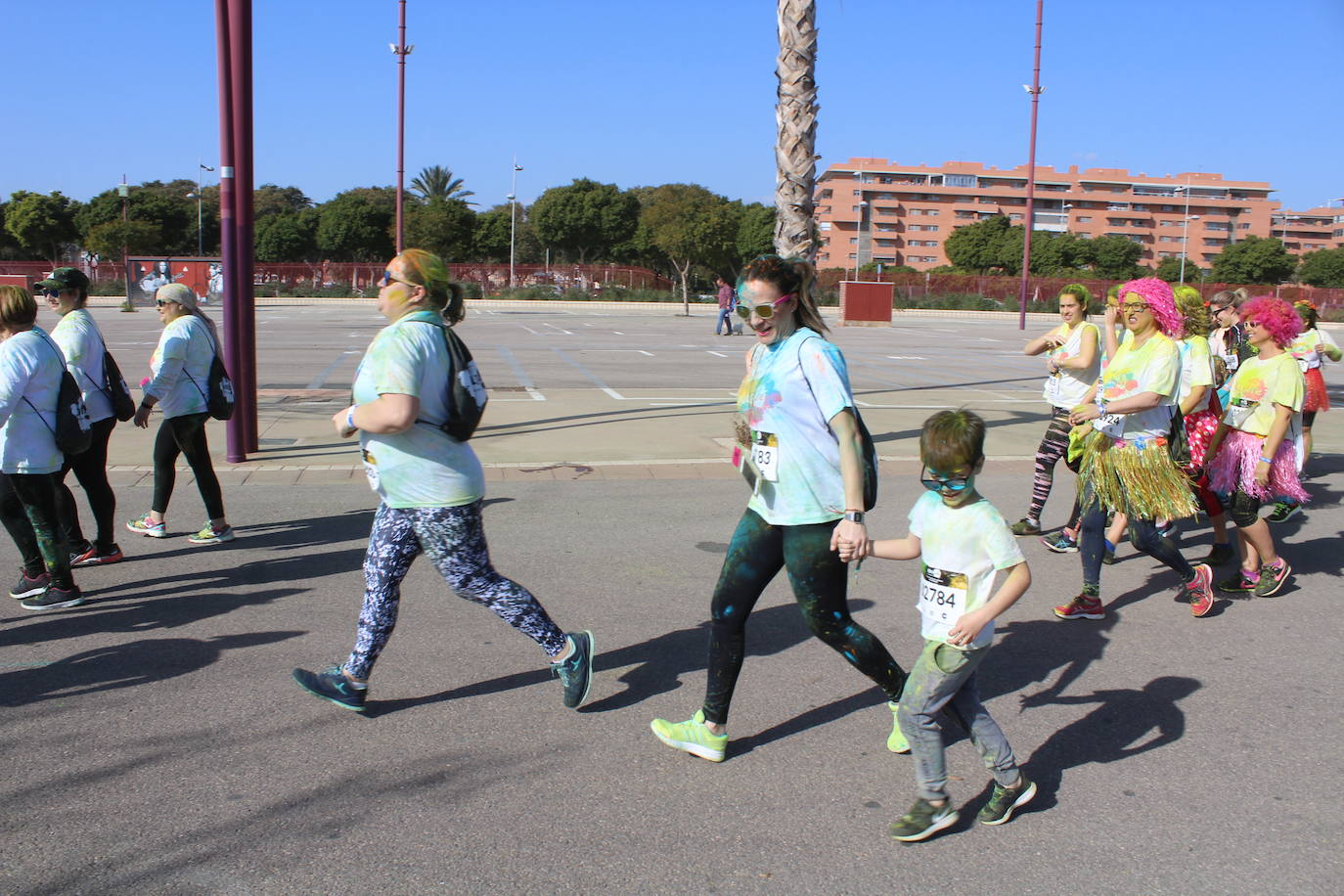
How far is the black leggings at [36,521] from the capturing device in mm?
4953

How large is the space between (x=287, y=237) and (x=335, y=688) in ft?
250

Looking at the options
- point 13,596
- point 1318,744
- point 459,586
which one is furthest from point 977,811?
point 13,596

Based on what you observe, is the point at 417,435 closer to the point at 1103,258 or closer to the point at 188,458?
the point at 188,458

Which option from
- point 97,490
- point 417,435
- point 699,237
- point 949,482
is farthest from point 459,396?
point 699,237

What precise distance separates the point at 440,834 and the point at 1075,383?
5.03 metres

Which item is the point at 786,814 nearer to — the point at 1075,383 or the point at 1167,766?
the point at 1167,766

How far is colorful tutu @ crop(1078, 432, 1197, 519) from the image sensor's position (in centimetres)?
507

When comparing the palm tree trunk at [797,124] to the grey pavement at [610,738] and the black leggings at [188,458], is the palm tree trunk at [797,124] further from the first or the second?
the black leggings at [188,458]

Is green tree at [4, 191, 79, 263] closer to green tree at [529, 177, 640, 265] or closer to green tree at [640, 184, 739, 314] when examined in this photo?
green tree at [529, 177, 640, 265]

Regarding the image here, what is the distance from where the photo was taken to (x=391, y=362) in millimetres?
3426

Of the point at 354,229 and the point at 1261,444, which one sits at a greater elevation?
the point at 354,229

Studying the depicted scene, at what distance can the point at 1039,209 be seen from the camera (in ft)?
451

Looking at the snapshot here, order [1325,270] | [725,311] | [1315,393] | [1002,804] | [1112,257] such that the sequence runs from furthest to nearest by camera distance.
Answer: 1. [1325,270]
2. [1112,257]
3. [725,311]
4. [1315,393]
5. [1002,804]

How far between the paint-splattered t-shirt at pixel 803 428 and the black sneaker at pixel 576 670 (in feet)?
3.16
